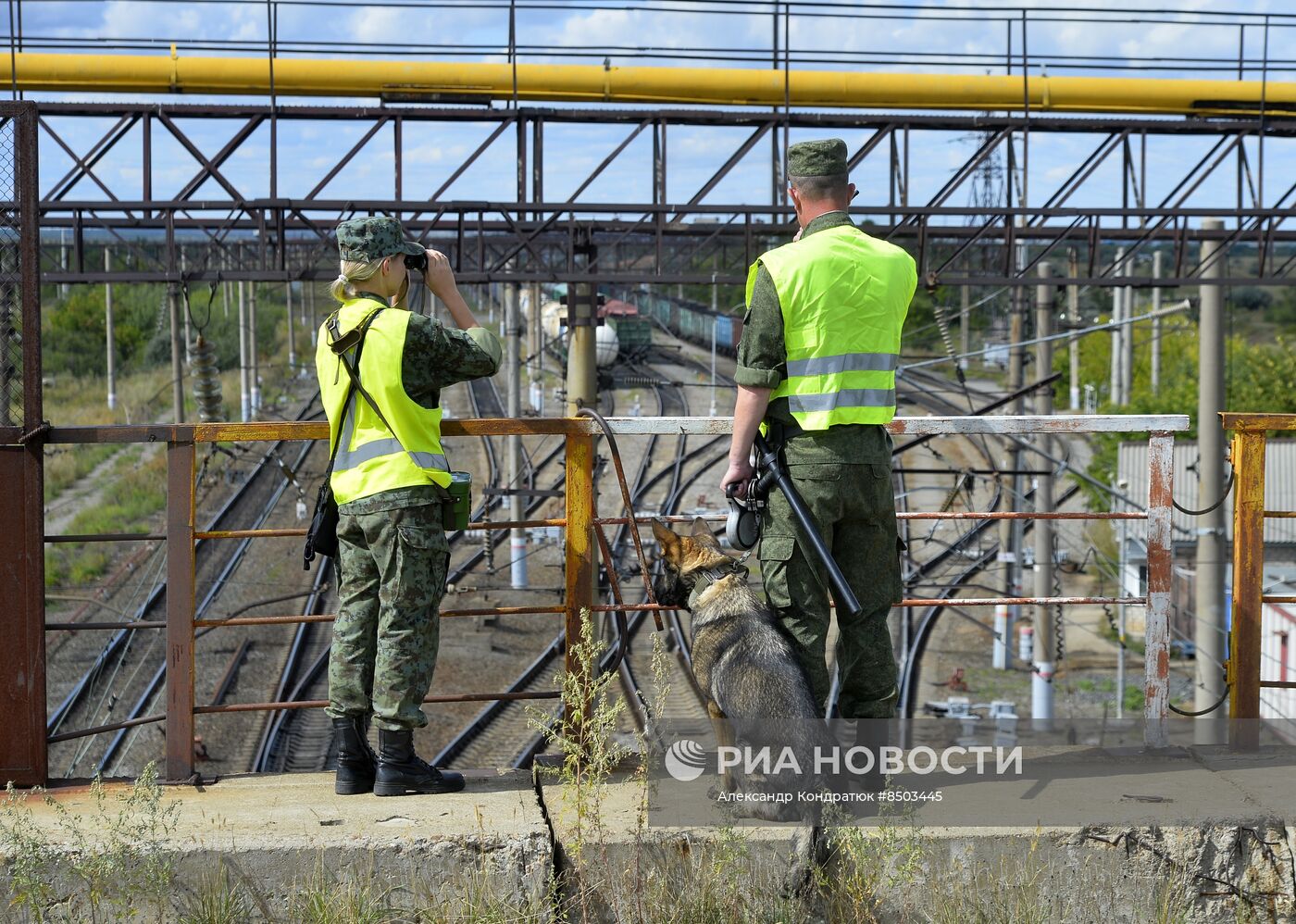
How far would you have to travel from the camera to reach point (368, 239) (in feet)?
13.0

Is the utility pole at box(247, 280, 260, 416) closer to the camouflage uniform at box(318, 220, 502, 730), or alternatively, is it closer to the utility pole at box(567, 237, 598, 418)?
the utility pole at box(567, 237, 598, 418)

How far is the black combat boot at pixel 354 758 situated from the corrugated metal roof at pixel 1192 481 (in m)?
21.0

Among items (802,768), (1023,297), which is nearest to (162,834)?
(802,768)

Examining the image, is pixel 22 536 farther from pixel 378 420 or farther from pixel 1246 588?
pixel 1246 588

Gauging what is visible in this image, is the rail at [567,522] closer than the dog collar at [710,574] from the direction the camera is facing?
No

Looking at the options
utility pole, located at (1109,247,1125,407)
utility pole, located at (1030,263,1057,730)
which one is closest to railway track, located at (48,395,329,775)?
utility pole, located at (1030,263,1057,730)

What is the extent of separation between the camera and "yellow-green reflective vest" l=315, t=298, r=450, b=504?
3.89 metres

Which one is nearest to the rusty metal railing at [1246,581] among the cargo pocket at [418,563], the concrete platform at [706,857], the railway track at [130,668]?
the concrete platform at [706,857]

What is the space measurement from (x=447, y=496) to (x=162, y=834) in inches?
48.0

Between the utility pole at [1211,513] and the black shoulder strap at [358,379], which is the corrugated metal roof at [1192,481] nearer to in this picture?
the utility pole at [1211,513]

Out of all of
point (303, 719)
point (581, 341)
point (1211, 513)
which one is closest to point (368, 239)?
point (1211, 513)

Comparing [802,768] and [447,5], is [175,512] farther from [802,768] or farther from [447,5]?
[447,5]

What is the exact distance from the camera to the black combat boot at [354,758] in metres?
4.10

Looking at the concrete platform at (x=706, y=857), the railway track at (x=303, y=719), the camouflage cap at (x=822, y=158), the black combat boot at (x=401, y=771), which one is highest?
the camouflage cap at (x=822, y=158)
